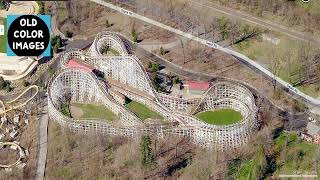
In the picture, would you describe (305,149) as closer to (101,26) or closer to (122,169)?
(122,169)

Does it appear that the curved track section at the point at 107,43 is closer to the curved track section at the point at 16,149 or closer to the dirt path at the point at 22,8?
the curved track section at the point at 16,149

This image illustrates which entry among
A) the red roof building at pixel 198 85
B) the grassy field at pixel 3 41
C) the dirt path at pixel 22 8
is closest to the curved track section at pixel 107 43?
the red roof building at pixel 198 85

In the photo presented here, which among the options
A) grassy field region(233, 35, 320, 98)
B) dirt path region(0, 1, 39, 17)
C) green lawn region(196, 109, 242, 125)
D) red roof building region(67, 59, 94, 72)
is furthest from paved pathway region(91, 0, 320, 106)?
red roof building region(67, 59, 94, 72)

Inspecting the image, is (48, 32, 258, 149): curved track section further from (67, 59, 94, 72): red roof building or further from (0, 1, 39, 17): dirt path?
(0, 1, 39, 17): dirt path

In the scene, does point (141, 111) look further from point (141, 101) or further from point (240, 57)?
point (240, 57)

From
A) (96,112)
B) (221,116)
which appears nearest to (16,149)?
(96,112)
